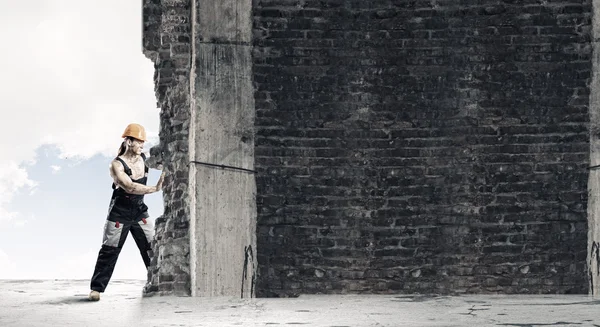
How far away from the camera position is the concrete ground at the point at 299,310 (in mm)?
7639

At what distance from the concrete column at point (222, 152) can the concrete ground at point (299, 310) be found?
17.9 inches

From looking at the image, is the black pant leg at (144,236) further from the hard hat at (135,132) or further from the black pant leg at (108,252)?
the hard hat at (135,132)

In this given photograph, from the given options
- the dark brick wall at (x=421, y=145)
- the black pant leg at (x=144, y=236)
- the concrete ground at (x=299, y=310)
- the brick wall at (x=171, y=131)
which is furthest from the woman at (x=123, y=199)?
the dark brick wall at (x=421, y=145)

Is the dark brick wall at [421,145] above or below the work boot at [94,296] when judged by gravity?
above

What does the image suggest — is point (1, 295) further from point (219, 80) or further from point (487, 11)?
point (487, 11)

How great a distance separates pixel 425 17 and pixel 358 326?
391cm

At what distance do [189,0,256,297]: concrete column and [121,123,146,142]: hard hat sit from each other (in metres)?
0.60

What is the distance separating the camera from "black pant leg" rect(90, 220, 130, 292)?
9.48 m

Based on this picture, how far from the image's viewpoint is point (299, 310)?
8.50m

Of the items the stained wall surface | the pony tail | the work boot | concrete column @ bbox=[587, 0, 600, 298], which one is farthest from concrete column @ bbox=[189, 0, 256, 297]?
concrete column @ bbox=[587, 0, 600, 298]

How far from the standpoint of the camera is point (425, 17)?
397 inches

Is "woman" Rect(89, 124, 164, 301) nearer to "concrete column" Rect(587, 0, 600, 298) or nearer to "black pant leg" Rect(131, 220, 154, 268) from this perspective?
"black pant leg" Rect(131, 220, 154, 268)

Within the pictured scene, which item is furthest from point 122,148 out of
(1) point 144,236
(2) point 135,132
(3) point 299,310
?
(3) point 299,310

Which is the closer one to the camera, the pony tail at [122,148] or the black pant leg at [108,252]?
the black pant leg at [108,252]
